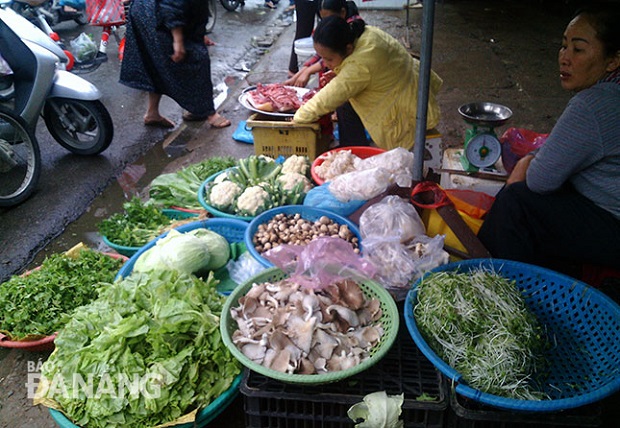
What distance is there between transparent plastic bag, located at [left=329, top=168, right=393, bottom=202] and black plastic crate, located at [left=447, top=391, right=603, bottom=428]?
4.52 ft

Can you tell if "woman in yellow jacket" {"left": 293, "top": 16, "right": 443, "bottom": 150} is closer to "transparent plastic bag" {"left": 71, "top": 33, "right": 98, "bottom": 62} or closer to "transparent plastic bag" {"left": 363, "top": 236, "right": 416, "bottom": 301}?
"transparent plastic bag" {"left": 363, "top": 236, "right": 416, "bottom": 301}

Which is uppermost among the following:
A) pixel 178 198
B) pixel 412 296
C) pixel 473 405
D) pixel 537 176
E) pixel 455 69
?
pixel 537 176

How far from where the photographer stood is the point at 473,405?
1.79 meters

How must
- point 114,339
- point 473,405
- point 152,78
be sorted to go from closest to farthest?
point 473,405 → point 114,339 → point 152,78

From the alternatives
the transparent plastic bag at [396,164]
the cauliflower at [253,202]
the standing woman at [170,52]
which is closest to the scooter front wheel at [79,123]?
the standing woman at [170,52]

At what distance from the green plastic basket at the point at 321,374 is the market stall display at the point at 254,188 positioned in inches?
33.3

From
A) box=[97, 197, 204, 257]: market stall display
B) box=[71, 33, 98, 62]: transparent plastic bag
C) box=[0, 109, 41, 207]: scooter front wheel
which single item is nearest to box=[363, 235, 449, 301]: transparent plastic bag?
box=[97, 197, 204, 257]: market stall display

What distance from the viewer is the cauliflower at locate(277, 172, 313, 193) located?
10.8 feet

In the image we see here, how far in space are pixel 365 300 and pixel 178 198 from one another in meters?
1.90

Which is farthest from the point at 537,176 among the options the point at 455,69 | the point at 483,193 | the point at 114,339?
the point at 455,69

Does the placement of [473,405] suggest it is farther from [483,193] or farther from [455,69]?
[455,69]

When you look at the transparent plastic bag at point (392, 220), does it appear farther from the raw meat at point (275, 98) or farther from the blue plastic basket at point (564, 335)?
the raw meat at point (275, 98)

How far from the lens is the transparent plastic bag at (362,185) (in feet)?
9.53

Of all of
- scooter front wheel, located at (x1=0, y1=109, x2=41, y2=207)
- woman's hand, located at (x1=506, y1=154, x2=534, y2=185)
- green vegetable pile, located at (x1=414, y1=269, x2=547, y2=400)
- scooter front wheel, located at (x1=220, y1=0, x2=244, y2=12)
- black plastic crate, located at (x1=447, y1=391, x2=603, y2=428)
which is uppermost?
woman's hand, located at (x1=506, y1=154, x2=534, y2=185)
